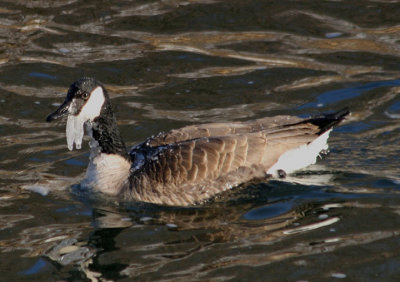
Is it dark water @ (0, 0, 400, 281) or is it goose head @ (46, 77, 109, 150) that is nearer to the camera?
dark water @ (0, 0, 400, 281)

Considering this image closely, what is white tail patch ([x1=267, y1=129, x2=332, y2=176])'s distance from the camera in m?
10.1

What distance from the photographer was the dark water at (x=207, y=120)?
8.04 metres

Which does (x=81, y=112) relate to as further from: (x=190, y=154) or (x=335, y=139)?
(x=335, y=139)

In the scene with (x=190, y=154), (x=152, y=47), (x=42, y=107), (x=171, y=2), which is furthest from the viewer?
(x=171, y=2)

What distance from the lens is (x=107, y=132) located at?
9984 millimetres

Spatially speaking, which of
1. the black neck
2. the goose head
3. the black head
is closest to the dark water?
the black neck

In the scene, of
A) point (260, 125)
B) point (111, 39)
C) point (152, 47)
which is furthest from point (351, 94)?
point (111, 39)

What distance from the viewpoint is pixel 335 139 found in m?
A: 11.4

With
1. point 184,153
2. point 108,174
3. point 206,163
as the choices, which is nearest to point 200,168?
point 206,163

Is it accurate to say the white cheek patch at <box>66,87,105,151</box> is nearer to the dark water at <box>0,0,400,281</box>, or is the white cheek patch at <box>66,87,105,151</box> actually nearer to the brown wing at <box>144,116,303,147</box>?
the dark water at <box>0,0,400,281</box>

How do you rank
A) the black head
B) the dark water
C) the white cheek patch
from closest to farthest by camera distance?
1. the dark water
2. the black head
3. the white cheek patch

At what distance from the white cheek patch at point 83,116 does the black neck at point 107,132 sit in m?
0.10

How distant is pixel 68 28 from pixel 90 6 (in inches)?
37.3

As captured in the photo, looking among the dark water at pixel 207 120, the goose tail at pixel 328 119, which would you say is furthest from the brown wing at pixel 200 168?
the goose tail at pixel 328 119
